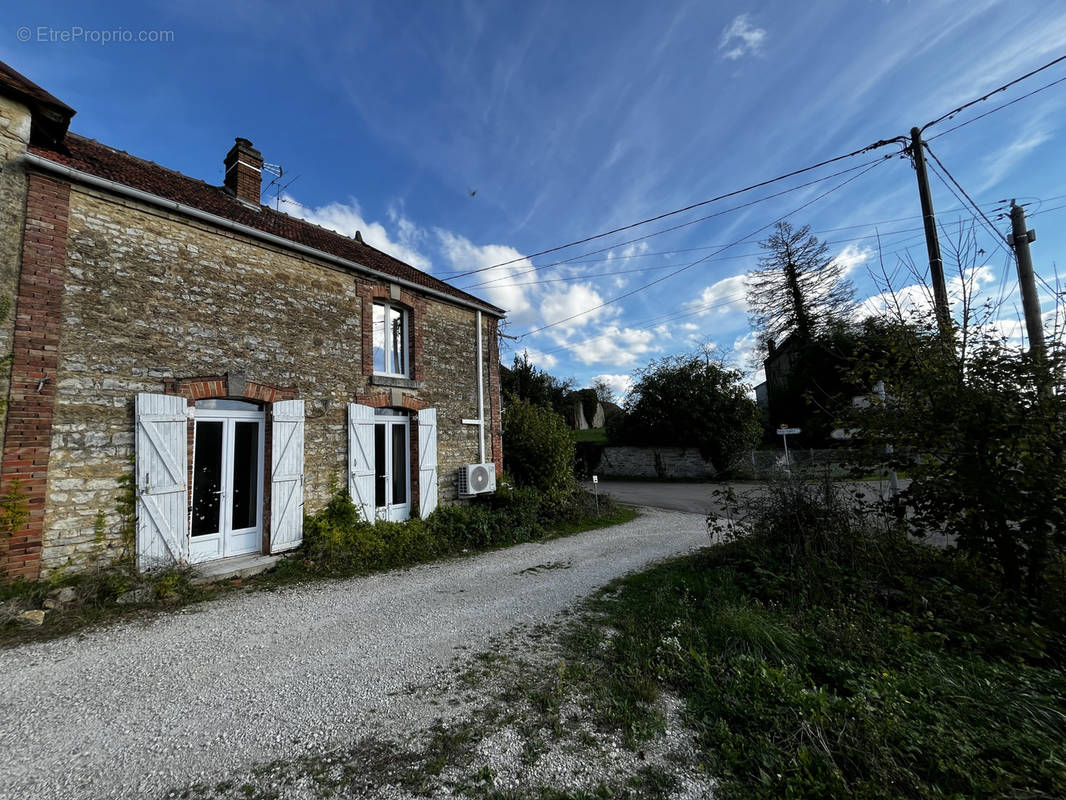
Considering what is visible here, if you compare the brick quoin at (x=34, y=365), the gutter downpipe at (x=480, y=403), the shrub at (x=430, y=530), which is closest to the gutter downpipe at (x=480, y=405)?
the gutter downpipe at (x=480, y=403)

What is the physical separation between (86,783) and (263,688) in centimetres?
93

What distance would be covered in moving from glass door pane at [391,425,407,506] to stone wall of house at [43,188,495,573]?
2.91 ft

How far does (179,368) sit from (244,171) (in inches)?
206

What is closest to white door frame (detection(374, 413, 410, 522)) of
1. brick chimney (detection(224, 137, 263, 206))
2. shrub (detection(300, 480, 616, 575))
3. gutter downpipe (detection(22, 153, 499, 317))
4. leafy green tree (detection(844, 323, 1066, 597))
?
shrub (detection(300, 480, 616, 575))

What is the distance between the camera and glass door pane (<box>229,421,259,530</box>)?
6070 mm

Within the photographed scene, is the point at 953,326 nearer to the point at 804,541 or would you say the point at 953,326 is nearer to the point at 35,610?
the point at 804,541

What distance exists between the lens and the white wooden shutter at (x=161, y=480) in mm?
5059

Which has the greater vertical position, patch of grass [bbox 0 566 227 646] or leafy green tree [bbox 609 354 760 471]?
leafy green tree [bbox 609 354 760 471]

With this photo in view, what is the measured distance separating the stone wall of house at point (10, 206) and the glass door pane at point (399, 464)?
462 centimetres

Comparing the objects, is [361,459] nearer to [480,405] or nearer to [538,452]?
[480,405]

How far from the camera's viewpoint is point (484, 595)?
4.97 metres

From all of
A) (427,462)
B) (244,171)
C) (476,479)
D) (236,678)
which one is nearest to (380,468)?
(427,462)

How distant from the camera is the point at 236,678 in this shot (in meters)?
3.18

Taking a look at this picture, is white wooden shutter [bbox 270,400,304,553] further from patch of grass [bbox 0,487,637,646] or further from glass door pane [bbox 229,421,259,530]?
glass door pane [bbox 229,421,259,530]
